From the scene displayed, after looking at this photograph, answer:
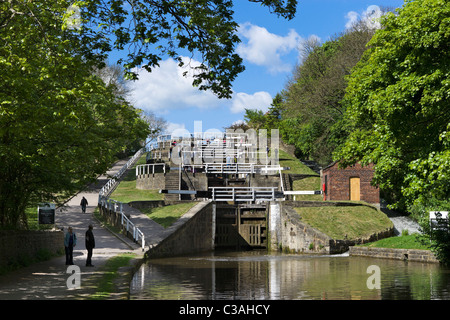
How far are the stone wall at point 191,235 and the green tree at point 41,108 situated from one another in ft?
22.4

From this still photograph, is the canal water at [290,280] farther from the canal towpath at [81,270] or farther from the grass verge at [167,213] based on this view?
the grass verge at [167,213]

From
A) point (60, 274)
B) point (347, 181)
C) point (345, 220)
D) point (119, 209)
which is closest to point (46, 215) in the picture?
point (60, 274)

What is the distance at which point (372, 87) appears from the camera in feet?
76.5

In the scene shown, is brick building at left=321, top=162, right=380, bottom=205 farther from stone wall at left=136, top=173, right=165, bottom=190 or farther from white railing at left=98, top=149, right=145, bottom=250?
white railing at left=98, top=149, right=145, bottom=250

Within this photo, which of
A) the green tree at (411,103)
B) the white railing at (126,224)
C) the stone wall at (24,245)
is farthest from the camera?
the white railing at (126,224)

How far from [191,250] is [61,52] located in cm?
1878

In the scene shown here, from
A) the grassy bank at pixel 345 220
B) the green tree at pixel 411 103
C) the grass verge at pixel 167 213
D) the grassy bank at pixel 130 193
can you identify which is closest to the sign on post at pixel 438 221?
the green tree at pixel 411 103

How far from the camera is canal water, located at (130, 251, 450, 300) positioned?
14164 mm

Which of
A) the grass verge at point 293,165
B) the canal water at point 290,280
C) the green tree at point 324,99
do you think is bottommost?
the canal water at point 290,280

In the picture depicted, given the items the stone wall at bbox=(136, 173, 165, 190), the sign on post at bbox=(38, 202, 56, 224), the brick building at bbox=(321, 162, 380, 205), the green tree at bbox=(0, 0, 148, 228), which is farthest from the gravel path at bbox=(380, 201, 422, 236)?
the sign on post at bbox=(38, 202, 56, 224)

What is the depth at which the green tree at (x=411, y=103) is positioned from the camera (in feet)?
60.4

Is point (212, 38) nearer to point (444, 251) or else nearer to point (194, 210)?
point (444, 251)

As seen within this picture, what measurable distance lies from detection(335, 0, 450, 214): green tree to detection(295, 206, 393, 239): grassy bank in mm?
8939

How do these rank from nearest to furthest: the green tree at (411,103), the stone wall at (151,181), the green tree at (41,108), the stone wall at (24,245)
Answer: the green tree at (41,108) → the stone wall at (24,245) → the green tree at (411,103) → the stone wall at (151,181)
